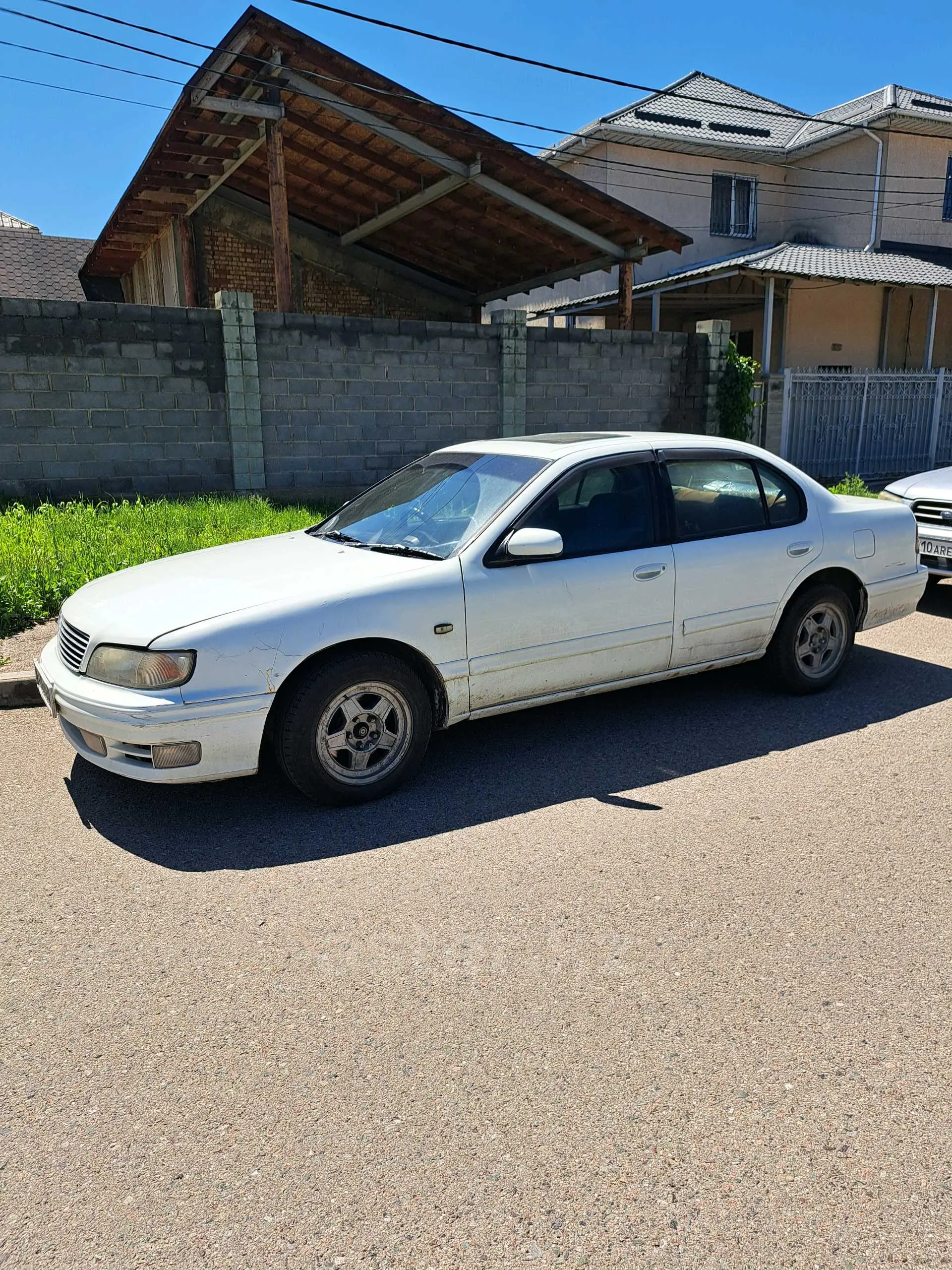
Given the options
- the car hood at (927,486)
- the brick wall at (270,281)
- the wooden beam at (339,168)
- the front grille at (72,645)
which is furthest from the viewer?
the brick wall at (270,281)

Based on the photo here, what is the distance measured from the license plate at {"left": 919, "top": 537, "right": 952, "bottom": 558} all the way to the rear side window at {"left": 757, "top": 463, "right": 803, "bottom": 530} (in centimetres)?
274

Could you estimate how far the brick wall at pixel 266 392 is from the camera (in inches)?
409

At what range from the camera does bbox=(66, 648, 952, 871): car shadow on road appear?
3.88 meters

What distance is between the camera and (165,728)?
3.73m

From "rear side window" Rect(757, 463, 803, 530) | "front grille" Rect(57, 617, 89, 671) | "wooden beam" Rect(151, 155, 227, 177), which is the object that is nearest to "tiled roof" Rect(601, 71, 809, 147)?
"wooden beam" Rect(151, 155, 227, 177)

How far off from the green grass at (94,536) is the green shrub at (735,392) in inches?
286

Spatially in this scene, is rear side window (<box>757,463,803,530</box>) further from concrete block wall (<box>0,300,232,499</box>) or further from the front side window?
concrete block wall (<box>0,300,232,499</box>)

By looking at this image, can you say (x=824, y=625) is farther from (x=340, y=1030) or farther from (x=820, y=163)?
(x=820, y=163)

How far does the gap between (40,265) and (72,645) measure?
867 inches

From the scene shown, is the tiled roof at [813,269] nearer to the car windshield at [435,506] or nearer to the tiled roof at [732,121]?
the tiled roof at [732,121]

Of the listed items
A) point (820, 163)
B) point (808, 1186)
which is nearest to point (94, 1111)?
point (808, 1186)

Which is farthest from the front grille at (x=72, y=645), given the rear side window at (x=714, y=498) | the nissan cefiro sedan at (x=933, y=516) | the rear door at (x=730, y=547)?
the nissan cefiro sedan at (x=933, y=516)

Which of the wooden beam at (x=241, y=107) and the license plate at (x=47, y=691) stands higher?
the wooden beam at (x=241, y=107)

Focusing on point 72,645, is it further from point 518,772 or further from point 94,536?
point 94,536
